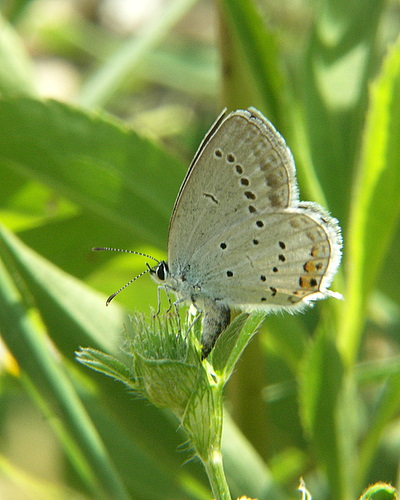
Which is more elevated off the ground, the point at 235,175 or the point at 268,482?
the point at 235,175

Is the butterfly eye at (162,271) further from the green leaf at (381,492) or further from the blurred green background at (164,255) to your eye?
the green leaf at (381,492)

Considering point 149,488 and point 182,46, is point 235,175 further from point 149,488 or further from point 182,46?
point 182,46

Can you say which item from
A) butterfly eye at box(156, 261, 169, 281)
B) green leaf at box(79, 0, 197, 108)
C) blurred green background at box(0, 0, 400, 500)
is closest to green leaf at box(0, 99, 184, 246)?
blurred green background at box(0, 0, 400, 500)

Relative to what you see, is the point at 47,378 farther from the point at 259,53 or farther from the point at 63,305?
the point at 259,53

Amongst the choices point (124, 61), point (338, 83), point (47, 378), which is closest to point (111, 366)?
point (47, 378)

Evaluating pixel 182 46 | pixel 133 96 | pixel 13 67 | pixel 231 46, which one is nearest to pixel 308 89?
pixel 231 46

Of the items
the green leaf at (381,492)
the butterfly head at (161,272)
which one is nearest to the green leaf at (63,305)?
the butterfly head at (161,272)
